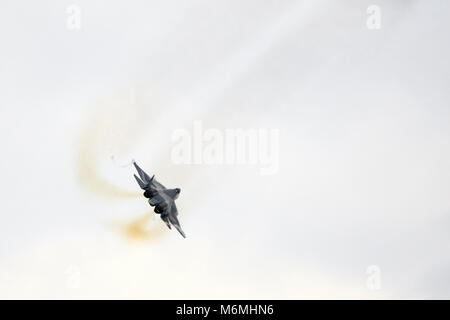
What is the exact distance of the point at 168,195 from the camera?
111 m
